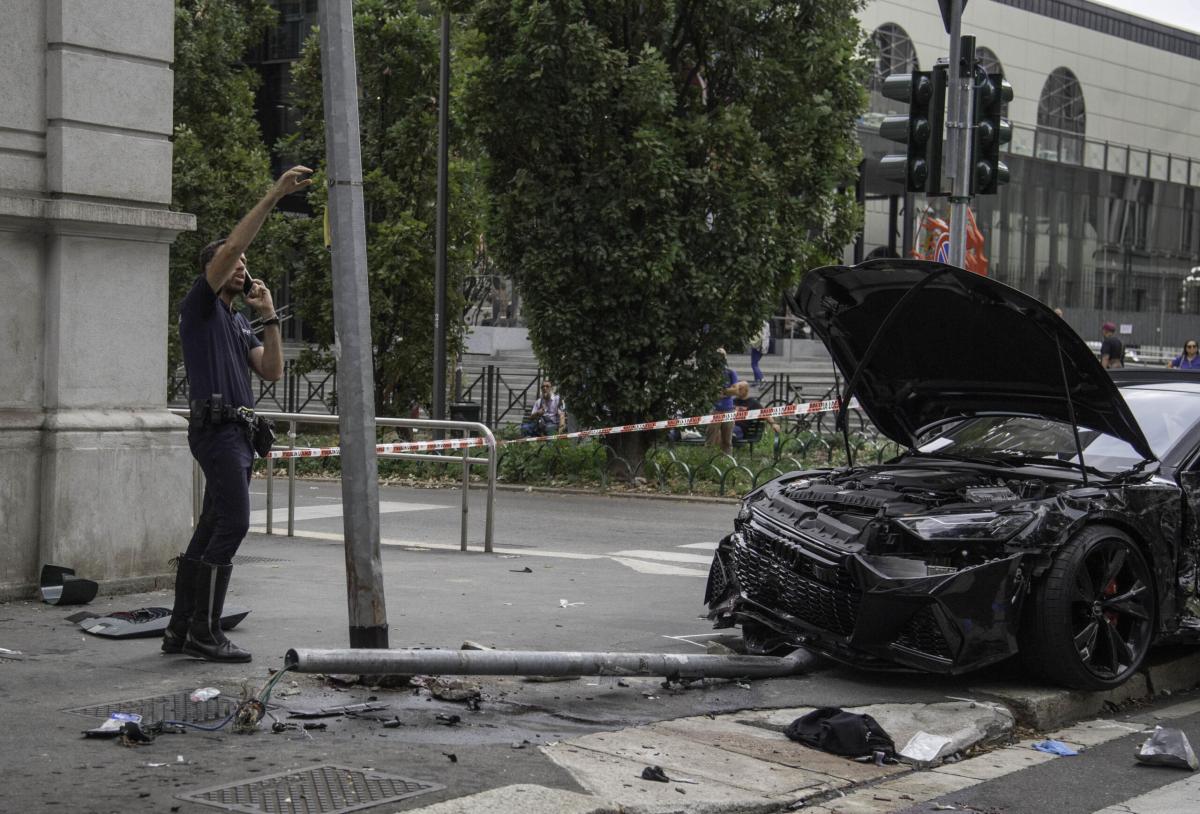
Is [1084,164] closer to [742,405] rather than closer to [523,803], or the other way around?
[742,405]

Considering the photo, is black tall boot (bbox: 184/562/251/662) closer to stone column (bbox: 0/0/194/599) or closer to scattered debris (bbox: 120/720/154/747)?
scattered debris (bbox: 120/720/154/747)

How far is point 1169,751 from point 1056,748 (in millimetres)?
470

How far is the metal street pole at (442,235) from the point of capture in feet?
69.5

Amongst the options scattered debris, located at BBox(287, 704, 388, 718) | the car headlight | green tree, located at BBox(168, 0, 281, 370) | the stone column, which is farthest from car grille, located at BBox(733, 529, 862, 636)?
green tree, located at BBox(168, 0, 281, 370)

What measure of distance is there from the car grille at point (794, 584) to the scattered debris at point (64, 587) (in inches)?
141

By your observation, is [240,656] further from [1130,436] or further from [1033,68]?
[1033,68]

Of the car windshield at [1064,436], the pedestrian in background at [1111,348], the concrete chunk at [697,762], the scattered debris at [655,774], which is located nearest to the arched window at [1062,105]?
the pedestrian in background at [1111,348]

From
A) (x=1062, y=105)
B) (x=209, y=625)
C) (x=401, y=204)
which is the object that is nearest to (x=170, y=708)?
(x=209, y=625)

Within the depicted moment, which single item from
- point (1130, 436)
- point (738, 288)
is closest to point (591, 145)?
point (738, 288)

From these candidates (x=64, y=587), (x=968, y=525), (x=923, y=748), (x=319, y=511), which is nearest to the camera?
(x=923, y=748)

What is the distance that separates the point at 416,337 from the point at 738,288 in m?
7.36

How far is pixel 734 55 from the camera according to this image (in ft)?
63.0

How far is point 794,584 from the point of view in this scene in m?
7.26

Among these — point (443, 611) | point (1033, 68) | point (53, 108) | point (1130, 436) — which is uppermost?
point (1033, 68)
